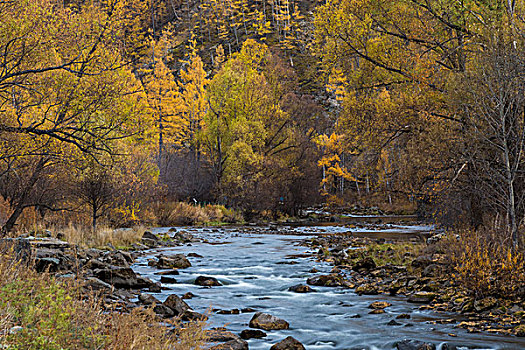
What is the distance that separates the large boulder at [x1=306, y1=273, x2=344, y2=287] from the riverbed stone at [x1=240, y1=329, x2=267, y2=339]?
4.39 m

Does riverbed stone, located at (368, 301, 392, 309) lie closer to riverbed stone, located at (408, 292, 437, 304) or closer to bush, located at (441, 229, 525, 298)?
riverbed stone, located at (408, 292, 437, 304)

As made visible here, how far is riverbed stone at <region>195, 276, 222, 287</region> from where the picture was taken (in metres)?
11.9

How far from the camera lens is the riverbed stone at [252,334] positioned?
745 centimetres

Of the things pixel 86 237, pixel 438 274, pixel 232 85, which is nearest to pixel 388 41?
pixel 438 274

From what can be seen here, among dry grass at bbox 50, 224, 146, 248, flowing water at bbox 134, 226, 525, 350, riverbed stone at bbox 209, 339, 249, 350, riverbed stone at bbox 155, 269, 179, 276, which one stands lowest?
flowing water at bbox 134, 226, 525, 350

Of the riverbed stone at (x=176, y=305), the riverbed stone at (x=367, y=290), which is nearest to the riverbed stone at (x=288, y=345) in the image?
the riverbed stone at (x=176, y=305)

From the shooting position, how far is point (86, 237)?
1664 cm

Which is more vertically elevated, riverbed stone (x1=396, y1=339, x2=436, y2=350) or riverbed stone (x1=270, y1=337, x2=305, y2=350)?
riverbed stone (x1=270, y1=337, x2=305, y2=350)

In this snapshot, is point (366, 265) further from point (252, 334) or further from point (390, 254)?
point (252, 334)

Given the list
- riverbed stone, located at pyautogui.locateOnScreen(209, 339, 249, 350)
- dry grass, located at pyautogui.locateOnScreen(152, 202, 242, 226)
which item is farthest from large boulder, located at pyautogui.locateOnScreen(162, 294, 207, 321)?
dry grass, located at pyautogui.locateOnScreen(152, 202, 242, 226)

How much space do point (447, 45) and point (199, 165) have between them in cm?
2492

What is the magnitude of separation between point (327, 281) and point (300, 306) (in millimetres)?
2051

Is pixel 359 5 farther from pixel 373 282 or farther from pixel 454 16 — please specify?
pixel 373 282

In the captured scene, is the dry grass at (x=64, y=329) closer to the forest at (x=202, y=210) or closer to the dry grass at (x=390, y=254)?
the forest at (x=202, y=210)
